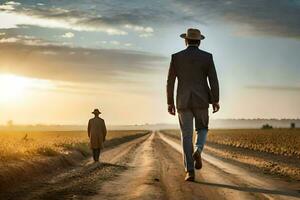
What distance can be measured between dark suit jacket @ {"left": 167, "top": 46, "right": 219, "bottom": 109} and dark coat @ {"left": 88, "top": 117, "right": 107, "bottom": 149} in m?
12.9

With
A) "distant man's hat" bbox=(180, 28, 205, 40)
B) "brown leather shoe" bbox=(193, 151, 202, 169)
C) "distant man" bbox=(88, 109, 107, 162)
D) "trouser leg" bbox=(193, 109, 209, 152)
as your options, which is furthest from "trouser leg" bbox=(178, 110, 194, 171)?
"distant man" bbox=(88, 109, 107, 162)

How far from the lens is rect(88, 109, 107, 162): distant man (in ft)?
74.1

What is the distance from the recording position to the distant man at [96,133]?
22578 mm

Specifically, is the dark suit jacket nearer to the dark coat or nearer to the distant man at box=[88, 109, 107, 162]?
the distant man at box=[88, 109, 107, 162]

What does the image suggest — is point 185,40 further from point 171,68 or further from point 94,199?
point 94,199

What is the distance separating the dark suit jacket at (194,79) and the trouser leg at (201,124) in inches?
5.2

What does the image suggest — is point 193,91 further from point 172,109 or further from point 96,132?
point 96,132

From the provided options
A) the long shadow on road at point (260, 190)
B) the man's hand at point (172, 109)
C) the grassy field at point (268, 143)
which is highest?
the man's hand at point (172, 109)

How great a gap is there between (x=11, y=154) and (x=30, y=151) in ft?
10.9

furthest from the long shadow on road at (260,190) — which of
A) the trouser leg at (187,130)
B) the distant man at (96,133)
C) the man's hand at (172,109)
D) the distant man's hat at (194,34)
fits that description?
the distant man at (96,133)

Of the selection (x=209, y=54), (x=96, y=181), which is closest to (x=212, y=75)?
(x=209, y=54)

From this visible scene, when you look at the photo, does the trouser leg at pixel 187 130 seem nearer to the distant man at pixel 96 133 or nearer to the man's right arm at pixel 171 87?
the man's right arm at pixel 171 87

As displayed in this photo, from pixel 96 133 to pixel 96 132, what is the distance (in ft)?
0.14

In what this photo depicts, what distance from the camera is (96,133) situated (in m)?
22.7
